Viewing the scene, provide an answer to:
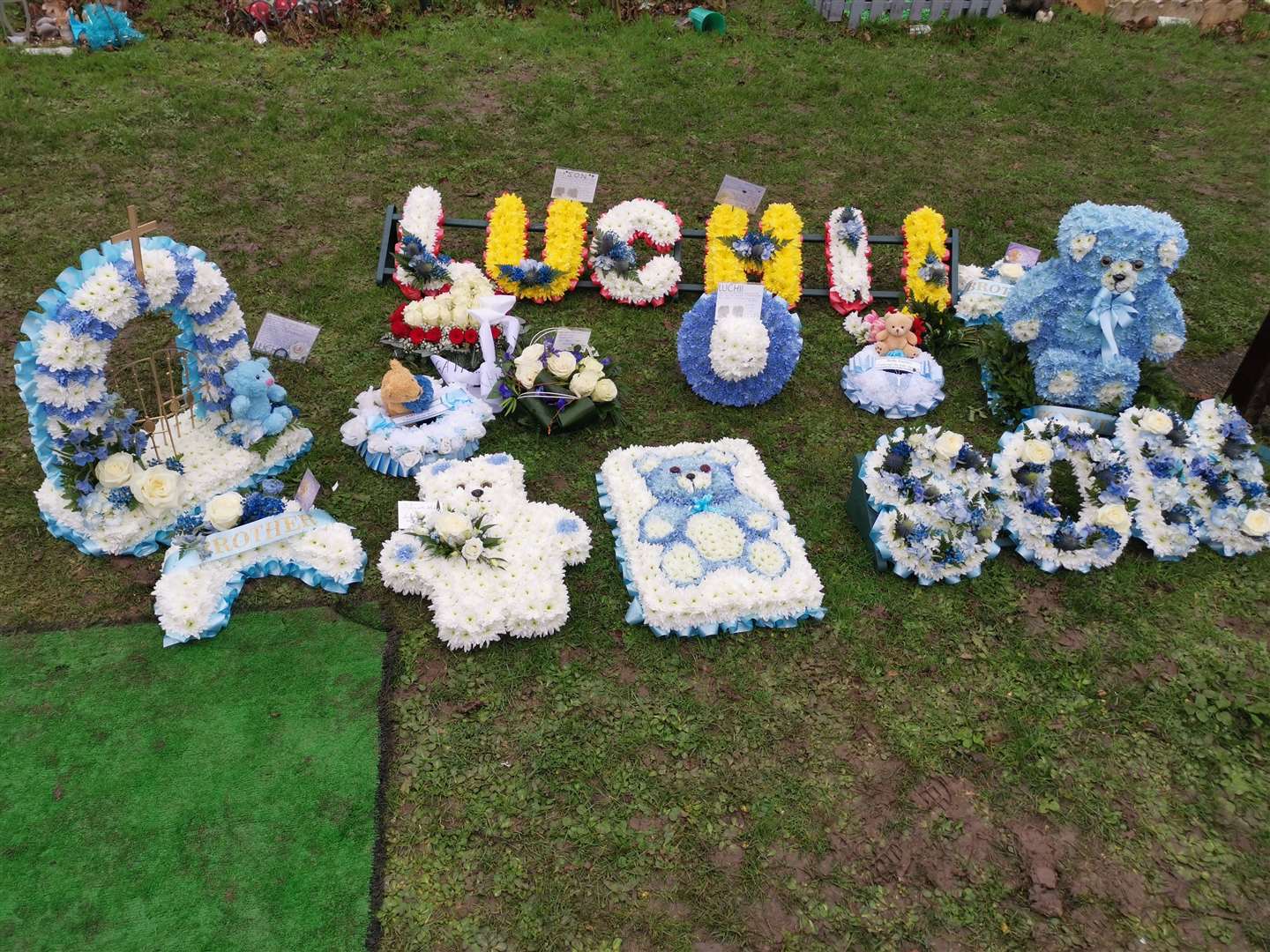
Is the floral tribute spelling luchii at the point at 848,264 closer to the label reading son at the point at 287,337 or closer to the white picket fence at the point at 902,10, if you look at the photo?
the label reading son at the point at 287,337

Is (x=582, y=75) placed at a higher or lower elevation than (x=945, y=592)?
higher

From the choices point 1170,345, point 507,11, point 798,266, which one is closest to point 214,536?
point 798,266

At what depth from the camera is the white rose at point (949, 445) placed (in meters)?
6.16

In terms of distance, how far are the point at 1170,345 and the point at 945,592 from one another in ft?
10.5

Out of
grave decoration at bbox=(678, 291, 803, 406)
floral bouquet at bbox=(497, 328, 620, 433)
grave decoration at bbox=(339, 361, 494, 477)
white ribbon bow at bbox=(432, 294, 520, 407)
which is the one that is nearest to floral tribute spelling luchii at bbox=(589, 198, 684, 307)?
grave decoration at bbox=(678, 291, 803, 406)

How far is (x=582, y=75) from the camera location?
1298 centimetres

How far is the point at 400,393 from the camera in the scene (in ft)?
23.0

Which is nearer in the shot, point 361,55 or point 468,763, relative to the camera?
point 468,763

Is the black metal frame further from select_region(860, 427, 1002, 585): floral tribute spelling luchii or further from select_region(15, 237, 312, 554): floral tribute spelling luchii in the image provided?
select_region(860, 427, 1002, 585): floral tribute spelling luchii

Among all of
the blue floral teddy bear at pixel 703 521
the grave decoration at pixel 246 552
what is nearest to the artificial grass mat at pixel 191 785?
the grave decoration at pixel 246 552

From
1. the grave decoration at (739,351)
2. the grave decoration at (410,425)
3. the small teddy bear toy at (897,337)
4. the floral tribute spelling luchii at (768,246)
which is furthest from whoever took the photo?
the floral tribute spelling luchii at (768,246)

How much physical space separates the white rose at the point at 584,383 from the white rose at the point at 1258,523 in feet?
16.7

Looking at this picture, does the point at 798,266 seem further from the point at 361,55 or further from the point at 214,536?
the point at 361,55

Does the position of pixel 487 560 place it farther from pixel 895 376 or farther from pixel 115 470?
pixel 895 376
